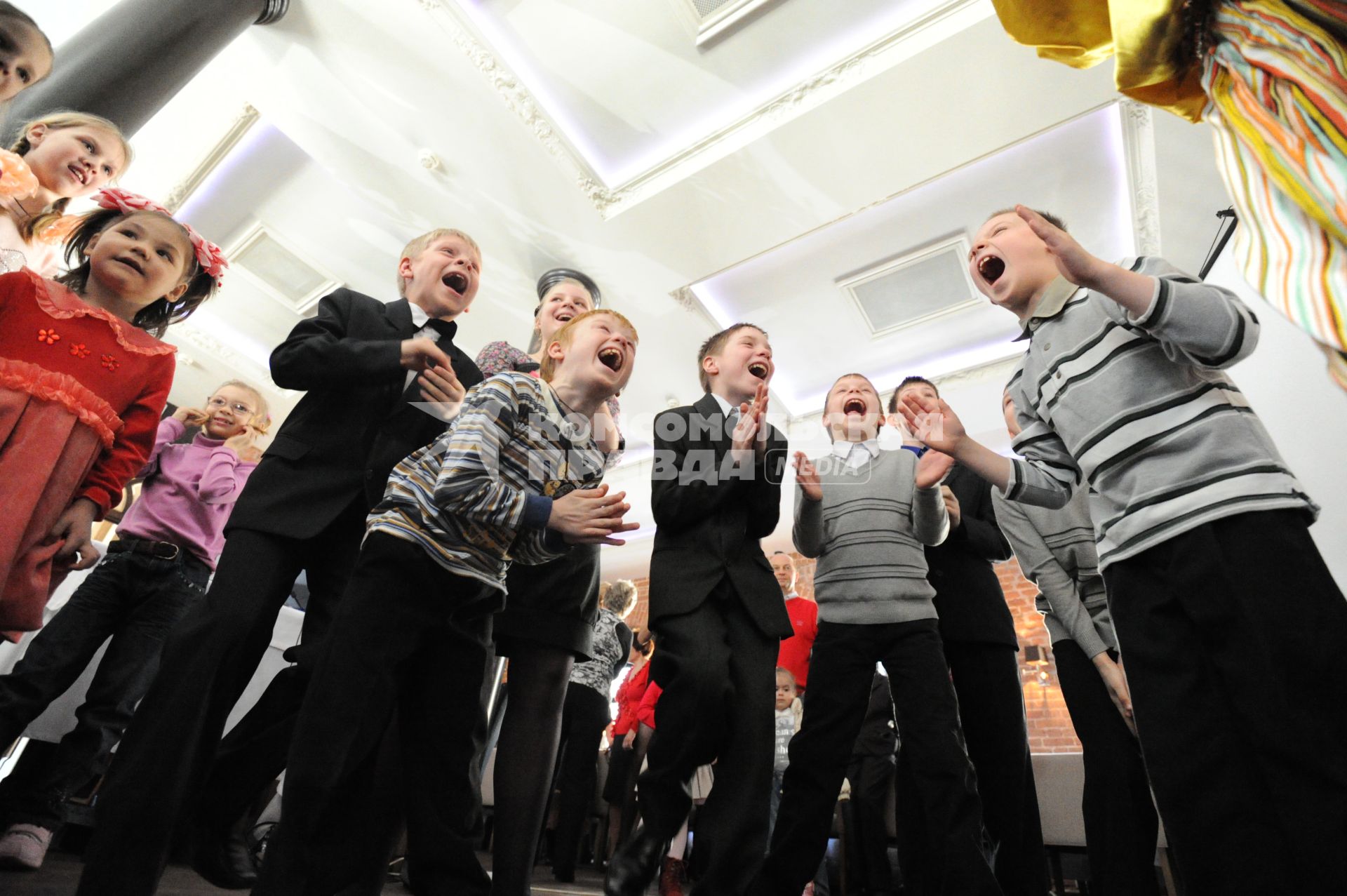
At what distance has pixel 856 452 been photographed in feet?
7.07

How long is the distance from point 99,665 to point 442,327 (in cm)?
145

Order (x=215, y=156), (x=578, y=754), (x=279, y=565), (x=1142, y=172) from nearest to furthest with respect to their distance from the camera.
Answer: (x=279, y=565) → (x=578, y=754) → (x=1142, y=172) → (x=215, y=156)

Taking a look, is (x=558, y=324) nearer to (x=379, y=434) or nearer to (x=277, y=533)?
(x=379, y=434)

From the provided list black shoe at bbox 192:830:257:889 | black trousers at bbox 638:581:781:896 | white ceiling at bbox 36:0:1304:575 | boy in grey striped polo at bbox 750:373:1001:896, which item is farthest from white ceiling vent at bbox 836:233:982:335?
black shoe at bbox 192:830:257:889

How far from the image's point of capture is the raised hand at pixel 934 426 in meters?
1.36

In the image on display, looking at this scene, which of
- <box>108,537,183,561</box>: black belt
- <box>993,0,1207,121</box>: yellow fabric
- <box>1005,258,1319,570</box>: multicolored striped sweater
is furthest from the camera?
<box>108,537,183,561</box>: black belt

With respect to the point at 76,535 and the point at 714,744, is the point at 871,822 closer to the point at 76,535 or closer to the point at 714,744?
the point at 714,744

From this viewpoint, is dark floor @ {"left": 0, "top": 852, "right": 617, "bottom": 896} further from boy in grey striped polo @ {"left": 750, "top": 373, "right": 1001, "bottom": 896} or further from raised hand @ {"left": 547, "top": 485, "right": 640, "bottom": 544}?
raised hand @ {"left": 547, "top": 485, "right": 640, "bottom": 544}

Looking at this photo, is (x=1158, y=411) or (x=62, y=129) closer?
(x=1158, y=411)

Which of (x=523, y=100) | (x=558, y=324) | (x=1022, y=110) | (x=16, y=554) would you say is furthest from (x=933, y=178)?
(x=16, y=554)

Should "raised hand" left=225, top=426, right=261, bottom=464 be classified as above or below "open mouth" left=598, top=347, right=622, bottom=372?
above

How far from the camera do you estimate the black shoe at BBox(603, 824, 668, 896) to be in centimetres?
141

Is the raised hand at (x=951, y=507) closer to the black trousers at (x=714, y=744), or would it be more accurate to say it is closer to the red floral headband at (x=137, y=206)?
the black trousers at (x=714, y=744)

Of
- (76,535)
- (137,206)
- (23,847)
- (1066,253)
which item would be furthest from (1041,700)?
(137,206)
